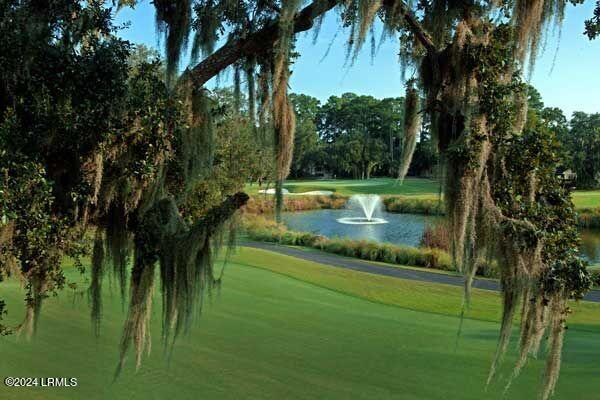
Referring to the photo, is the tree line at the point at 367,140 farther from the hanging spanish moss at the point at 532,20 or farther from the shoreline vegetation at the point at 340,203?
the hanging spanish moss at the point at 532,20

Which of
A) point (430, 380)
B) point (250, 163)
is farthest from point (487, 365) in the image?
point (250, 163)

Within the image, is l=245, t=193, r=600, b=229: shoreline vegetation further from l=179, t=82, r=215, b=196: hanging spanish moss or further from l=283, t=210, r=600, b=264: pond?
l=179, t=82, r=215, b=196: hanging spanish moss

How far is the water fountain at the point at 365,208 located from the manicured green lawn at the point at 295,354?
1894cm

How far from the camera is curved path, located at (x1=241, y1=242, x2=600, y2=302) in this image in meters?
12.3

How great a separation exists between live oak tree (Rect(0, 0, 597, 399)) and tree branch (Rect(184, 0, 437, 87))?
0.04ft

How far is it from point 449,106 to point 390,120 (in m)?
56.2

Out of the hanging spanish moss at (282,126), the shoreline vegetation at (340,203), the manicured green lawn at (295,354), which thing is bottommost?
the manicured green lawn at (295,354)

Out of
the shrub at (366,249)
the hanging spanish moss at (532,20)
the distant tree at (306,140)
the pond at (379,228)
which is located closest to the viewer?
the hanging spanish moss at (532,20)

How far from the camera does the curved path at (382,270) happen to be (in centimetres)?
1232

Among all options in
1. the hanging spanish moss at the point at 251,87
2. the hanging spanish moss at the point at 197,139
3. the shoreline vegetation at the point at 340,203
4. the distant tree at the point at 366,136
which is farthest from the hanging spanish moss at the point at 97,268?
the distant tree at the point at 366,136

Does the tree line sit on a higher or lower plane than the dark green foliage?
higher

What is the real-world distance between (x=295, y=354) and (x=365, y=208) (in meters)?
26.3

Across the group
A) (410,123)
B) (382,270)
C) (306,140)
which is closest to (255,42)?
(410,123)

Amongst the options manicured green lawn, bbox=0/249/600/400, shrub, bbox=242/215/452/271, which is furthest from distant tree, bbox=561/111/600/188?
manicured green lawn, bbox=0/249/600/400
